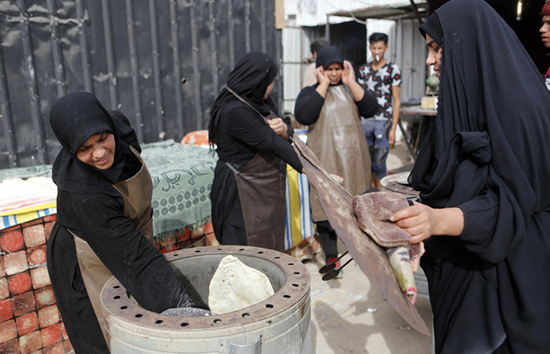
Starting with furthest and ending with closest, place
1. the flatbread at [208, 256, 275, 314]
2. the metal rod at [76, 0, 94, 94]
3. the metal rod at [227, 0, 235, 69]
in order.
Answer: the metal rod at [227, 0, 235, 69] < the metal rod at [76, 0, 94, 94] < the flatbread at [208, 256, 275, 314]

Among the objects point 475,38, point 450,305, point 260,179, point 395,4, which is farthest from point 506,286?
point 395,4

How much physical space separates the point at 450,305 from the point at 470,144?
597 mm

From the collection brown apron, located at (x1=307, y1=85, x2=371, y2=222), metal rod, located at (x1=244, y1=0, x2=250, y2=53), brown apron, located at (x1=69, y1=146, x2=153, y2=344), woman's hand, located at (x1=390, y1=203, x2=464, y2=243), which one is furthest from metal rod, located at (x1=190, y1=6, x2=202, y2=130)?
woman's hand, located at (x1=390, y1=203, x2=464, y2=243)

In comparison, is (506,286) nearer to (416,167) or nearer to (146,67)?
(416,167)

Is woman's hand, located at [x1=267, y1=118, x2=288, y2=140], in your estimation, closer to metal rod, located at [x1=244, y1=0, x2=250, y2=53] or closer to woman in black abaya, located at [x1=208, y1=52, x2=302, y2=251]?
woman in black abaya, located at [x1=208, y1=52, x2=302, y2=251]

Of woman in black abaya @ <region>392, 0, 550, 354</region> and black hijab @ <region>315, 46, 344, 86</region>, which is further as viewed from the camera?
black hijab @ <region>315, 46, 344, 86</region>

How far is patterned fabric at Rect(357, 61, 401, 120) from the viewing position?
532cm

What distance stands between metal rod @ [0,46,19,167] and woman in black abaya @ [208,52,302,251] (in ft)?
6.07

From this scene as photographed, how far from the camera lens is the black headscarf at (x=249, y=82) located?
2.93 m

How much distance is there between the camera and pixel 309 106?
3.79 meters

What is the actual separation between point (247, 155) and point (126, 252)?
1.44 m

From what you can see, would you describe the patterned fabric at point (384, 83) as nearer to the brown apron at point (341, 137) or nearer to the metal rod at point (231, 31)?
the brown apron at point (341, 137)

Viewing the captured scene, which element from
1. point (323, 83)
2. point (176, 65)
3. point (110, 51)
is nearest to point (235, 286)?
point (323, 83)

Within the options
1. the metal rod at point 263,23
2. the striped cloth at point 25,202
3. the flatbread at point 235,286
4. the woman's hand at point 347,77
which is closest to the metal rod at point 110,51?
the striped cloth at point 25,202
